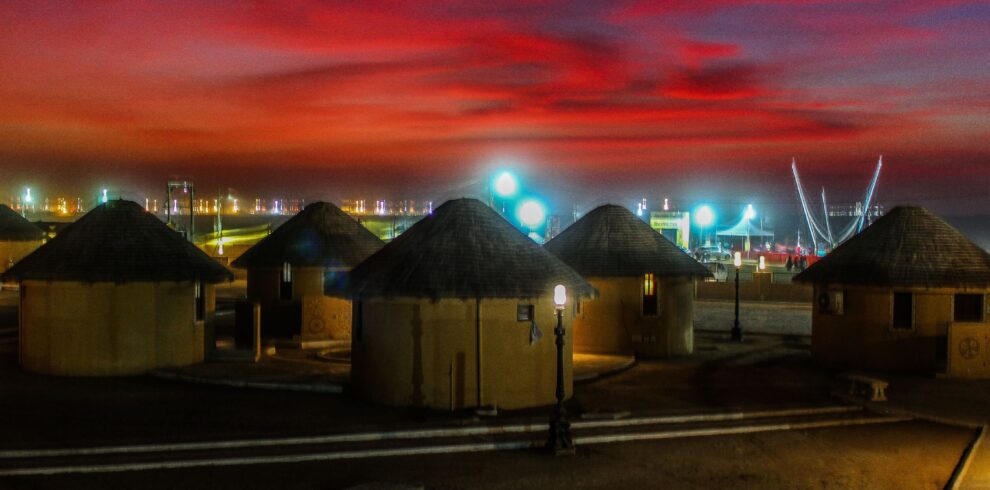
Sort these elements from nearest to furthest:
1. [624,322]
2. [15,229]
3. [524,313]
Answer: [524,313] < [624,322] < [15,229]

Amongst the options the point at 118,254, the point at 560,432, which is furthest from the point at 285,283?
the point at 560,432

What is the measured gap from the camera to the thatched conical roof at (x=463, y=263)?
62.0 feet

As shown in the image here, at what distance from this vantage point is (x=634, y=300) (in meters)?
28.2

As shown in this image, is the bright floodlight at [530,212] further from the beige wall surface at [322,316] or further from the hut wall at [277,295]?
the beige wall surface at [322,316]

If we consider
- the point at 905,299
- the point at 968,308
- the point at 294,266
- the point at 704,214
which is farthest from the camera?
the point at 704,214

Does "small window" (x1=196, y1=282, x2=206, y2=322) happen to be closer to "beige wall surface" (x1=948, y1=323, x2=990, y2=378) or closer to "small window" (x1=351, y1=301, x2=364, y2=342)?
"small window" (x1=351, y1=301, x2=364, y2=342)

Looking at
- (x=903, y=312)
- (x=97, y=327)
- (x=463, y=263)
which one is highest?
(x=463, y=263)

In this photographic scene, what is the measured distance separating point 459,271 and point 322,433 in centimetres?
468

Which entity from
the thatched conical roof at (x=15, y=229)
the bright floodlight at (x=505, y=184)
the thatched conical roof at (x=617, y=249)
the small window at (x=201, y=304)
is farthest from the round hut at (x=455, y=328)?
the thatched conical roof at (x=15, y=229)

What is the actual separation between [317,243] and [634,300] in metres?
11.7

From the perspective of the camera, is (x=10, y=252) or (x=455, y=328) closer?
(x=455, y=328)

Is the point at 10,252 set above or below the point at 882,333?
above

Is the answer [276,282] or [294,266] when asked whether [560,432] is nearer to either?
[294,266]

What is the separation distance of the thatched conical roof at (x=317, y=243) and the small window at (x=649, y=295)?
10231mm
